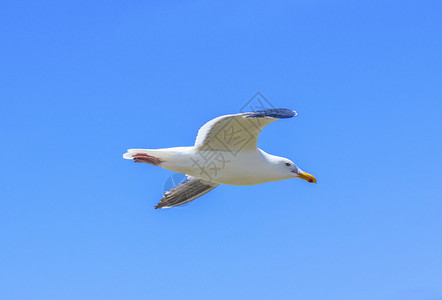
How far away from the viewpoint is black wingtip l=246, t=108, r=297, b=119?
1320 cm

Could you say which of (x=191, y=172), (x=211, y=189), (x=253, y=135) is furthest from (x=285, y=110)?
(x=211, y=189)

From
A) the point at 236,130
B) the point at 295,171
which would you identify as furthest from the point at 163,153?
the point at 295,171

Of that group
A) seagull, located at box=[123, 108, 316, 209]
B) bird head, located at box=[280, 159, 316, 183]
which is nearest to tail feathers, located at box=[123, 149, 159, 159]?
seagull, located at box=[123, 108, 316, 209]

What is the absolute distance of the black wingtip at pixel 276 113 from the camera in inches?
520

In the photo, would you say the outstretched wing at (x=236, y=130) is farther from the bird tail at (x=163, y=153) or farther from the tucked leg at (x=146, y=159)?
the tucked leg at (x=146, y=159)

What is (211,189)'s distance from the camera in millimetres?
16750

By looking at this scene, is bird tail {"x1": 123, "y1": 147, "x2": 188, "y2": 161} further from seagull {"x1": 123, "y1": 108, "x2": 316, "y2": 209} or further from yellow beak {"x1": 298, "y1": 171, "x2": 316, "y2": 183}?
yellow beak {"x1": 298, "y1": 171, "x2": 316, "y2": 183}

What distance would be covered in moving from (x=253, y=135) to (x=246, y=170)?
865 mm

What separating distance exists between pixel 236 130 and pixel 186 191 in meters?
3.25

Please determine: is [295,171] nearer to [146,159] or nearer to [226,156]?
[226,156]

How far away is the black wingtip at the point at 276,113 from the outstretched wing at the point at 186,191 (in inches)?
148

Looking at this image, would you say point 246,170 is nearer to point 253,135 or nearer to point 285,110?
point 253,135

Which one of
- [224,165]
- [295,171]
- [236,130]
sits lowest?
[224,165]

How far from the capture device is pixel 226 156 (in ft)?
48.2
